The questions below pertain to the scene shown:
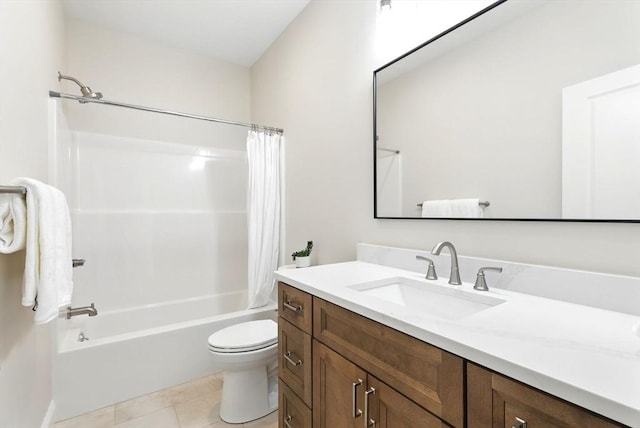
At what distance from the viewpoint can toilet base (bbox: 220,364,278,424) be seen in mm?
1653

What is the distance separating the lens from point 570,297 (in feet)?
2.91

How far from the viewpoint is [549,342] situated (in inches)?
24.0

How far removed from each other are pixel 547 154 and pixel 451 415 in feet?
2.84

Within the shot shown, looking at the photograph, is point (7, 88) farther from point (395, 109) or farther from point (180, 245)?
point (180, 245)

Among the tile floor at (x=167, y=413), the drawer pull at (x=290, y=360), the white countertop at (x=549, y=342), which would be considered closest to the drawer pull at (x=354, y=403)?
the white countertop at (x=549, y=342)

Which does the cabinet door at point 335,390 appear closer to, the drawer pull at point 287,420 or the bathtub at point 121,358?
the drawer pull at point 287,420

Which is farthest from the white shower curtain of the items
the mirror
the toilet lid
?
the mirror

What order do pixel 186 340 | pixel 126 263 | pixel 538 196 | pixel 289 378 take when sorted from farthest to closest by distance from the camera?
Result: pixel 126 263
pixel 186 340
pixel 289 378
pixel 538 196

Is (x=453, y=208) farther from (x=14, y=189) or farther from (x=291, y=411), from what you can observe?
(x=14, y=189)

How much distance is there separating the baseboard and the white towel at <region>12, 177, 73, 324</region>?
883 millimetres

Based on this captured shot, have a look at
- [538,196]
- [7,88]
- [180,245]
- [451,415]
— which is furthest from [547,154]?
[180,245]

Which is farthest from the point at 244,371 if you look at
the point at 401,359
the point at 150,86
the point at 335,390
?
the point at 150,86

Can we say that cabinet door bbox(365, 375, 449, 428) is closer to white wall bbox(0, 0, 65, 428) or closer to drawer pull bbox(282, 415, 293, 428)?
drawer pull bbox(282, 415, 293, 428)

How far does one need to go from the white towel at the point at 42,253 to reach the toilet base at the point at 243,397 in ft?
3.20
